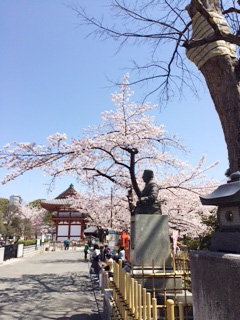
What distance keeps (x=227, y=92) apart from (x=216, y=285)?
4202mm

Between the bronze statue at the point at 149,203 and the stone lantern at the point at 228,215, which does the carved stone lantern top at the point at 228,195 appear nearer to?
the stone lantern at the point at 228,215

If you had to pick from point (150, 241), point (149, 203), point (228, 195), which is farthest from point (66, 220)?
point (228, 195)

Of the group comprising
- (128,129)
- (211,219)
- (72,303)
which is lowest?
(72,303)

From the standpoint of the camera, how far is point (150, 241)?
6.66 meters

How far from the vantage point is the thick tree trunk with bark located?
4.89 metres

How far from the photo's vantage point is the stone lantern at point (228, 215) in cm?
185

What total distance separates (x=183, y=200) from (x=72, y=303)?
806cm

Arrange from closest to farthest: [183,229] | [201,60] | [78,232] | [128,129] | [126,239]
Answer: [201,60] → [128,129] → [126,239] → [183,229] → [78,232]

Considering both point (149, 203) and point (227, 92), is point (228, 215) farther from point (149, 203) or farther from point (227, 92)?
point (149, 203)

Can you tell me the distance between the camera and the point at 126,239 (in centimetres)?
1487

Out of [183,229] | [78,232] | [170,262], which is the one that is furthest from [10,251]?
[78,232]

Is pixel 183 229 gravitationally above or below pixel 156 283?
above

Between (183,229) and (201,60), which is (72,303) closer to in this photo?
(201,60)

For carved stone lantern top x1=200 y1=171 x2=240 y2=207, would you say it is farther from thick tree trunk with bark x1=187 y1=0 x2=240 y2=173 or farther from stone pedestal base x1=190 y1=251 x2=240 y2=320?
thick tree trunk with bark x1=187 y1=0 x2=240 y2=173
